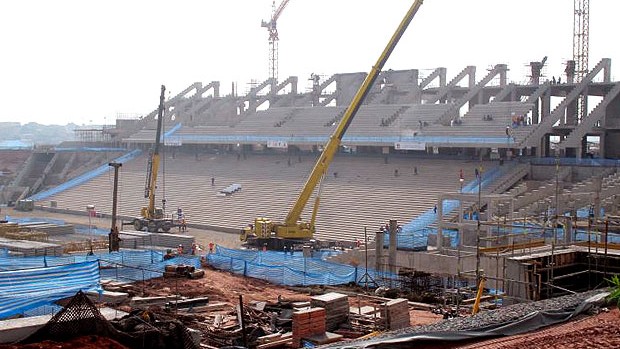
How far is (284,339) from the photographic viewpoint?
15.0 m

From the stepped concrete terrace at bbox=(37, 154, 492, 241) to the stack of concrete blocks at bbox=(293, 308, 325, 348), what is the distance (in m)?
20.6

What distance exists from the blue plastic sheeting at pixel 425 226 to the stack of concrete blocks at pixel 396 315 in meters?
9.02

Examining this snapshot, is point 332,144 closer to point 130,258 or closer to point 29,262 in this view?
point 130,258

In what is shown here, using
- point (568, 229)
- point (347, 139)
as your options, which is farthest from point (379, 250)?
point (347, 139)

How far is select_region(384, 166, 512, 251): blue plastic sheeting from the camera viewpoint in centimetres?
2903

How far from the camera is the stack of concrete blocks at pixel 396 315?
1562cm

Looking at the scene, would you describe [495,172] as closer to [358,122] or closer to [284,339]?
[358,122]

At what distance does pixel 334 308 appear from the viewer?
1620 cm

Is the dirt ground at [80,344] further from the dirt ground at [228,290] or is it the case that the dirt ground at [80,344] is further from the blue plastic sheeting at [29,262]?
the blue plastic sheeting at [29,262]

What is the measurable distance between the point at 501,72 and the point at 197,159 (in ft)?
67.6

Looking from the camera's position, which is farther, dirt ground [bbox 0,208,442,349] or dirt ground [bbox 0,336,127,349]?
dirt ground [bbox 0,208,442,349]

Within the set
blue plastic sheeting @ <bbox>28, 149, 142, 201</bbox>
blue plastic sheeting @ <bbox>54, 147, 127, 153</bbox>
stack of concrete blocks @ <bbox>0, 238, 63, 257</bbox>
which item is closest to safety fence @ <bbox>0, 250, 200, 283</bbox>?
stack of concrete blocks @ <bbox>0, 238, 63, 257</bbox>

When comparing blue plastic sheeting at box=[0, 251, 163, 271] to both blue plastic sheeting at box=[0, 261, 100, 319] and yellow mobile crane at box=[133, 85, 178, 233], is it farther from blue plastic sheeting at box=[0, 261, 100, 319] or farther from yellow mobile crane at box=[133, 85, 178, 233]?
yellow mobile crane at box=[133, 85, 178, 233]

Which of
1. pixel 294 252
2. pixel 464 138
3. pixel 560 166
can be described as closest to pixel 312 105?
pixel 464 138
